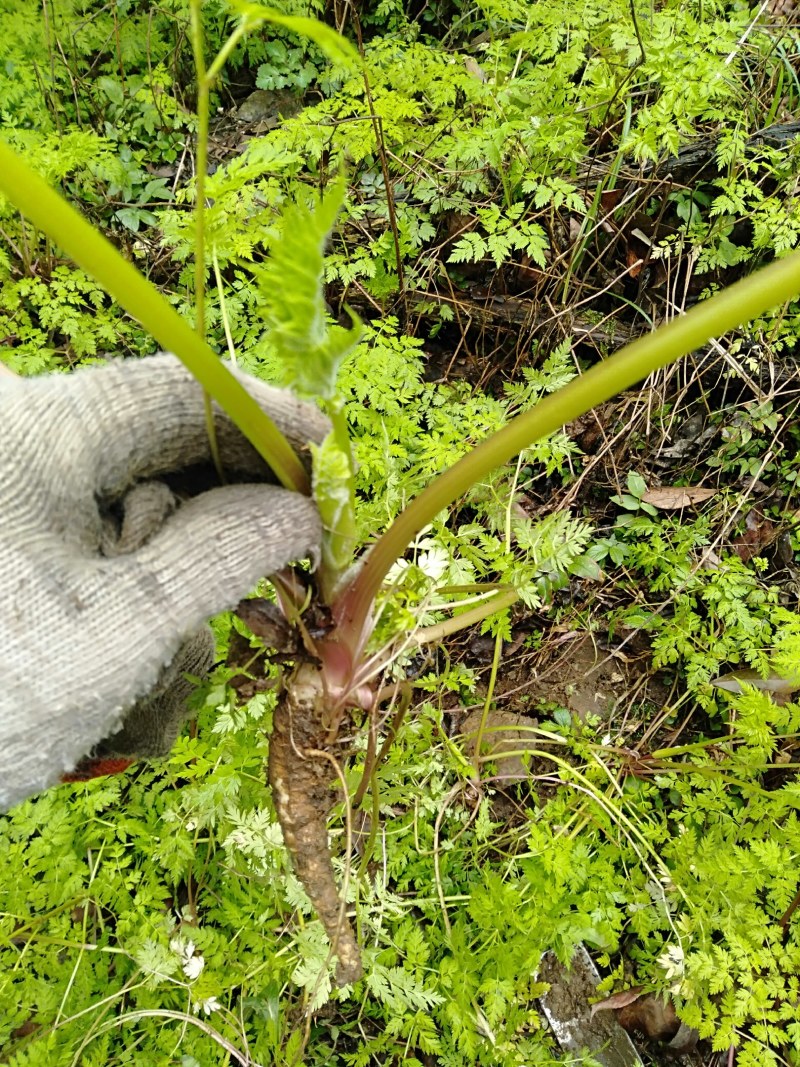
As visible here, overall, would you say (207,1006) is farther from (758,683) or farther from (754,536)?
(754,536)

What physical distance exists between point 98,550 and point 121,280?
47cm

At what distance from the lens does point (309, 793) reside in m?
1.41

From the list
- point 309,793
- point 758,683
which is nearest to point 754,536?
point 758,683

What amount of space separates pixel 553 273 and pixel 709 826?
2.02 m

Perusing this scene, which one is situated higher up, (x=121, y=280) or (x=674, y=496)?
(x=121, y=280)

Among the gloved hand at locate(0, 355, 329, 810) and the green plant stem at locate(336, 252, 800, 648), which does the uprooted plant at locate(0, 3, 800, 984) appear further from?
the gloved hand at locate(0, 355, 329, 810)

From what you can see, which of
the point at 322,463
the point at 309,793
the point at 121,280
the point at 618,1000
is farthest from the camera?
the point at 618,1000

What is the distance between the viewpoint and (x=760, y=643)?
2.28 metres

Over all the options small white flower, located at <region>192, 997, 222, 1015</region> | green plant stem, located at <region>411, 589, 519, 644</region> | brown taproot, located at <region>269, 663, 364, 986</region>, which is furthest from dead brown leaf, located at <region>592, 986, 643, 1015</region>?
green plant stem, located at <region>411, 589, 519, 644</region>

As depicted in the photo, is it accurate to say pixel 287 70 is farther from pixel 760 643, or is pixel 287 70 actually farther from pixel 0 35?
pixel 760 643

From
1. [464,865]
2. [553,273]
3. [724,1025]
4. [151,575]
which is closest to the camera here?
[151,575]

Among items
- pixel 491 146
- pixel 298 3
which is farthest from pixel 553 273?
pixel 298 3

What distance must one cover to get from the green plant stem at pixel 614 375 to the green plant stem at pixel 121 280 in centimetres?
27

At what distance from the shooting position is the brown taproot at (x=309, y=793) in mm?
1290
